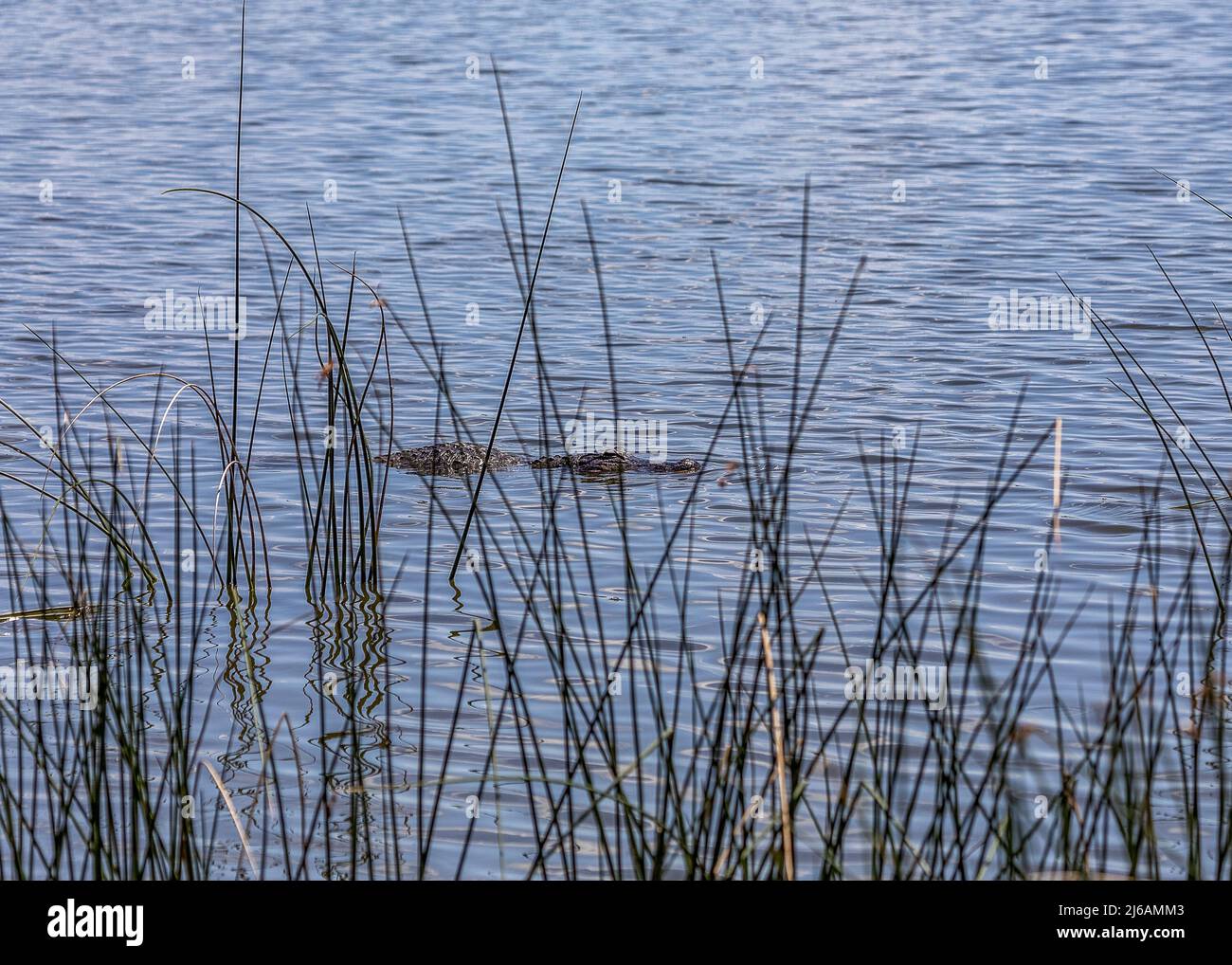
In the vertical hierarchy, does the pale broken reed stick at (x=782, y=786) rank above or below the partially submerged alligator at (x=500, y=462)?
above

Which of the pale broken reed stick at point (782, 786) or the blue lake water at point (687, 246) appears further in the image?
the blue lake water at point (687, 246)

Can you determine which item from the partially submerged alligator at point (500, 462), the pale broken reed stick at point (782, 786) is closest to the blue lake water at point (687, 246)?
the partially submerged alligator at point (500, 462)

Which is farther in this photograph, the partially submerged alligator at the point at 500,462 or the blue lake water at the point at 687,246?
the partially submerged alligator at the point at 500,462

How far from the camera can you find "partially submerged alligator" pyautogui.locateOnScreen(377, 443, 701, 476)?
536cm

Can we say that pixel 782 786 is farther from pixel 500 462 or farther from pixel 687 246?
pixel 687 246

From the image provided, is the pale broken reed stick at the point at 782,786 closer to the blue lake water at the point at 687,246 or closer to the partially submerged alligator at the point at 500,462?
the blue lake water at the point at 687,246

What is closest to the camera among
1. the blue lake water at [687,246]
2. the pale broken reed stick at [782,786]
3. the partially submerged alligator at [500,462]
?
the pale broken reed stick at [782,786]

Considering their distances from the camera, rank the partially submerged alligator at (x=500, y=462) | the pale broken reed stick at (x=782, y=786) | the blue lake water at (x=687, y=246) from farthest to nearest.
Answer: the partially submerged alligator at (x=500, y=462) → the blue lake water at (x=687, y=246) → the pale broken reed stick at (x=782, y=786)

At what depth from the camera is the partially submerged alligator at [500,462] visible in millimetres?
5359

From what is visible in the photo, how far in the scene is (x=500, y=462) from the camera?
559 centimetres

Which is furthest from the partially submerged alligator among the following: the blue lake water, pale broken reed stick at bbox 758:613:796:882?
pale broken reed stick at bbox 758:613:796:882

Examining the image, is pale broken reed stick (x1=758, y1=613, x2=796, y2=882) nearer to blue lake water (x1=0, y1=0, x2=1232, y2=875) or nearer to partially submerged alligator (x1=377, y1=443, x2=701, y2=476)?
blue lake water (x1=0, y1=0, x2=1232, y2=875)

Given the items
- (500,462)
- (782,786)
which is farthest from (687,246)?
(782,786)
